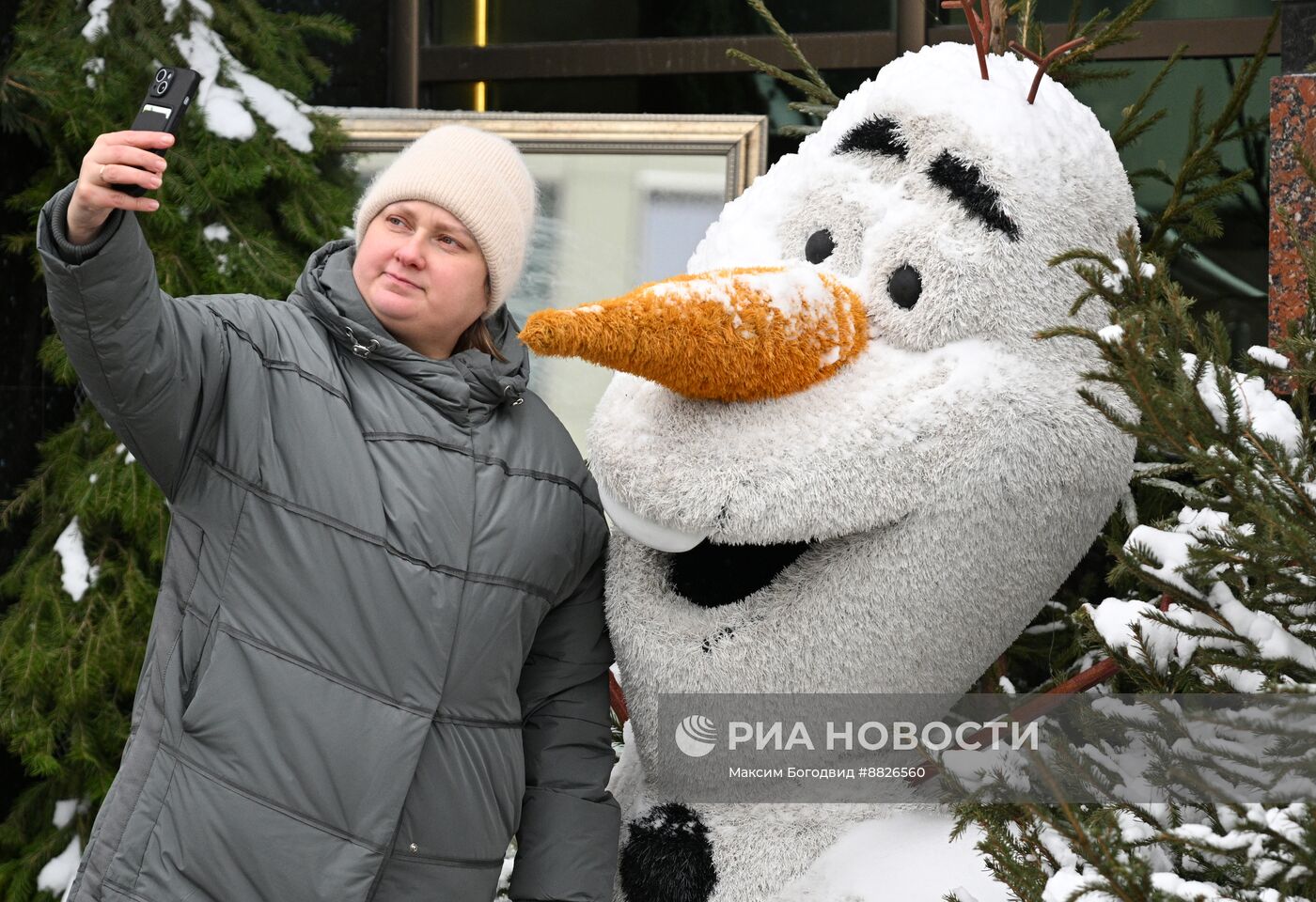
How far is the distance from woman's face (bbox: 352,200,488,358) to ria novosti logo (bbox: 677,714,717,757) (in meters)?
0.66

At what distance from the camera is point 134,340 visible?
5.43 feet

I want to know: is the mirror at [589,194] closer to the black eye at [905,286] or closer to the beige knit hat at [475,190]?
the beige knit hat at [475,190]

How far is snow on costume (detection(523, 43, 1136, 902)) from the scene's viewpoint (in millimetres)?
1800

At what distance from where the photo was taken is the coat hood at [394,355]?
193cm

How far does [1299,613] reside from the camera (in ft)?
4.96

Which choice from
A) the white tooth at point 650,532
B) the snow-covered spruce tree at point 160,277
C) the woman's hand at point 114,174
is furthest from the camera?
the snow-covered spruce tree at point 160,277

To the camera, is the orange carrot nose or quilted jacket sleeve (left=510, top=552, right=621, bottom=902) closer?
the orange carrot nose

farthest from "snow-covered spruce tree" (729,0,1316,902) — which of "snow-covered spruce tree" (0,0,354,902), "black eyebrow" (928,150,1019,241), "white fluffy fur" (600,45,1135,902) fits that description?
"snow-covered spruce tree" (0,0,354,902)

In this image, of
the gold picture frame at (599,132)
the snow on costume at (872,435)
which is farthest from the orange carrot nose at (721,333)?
the gold picture frame at (599,132)

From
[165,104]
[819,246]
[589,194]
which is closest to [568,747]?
[819,246]

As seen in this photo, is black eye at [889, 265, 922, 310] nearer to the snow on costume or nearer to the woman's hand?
the snow on costume

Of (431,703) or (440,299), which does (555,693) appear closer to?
(431,703)

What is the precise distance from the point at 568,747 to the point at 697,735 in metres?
0.23

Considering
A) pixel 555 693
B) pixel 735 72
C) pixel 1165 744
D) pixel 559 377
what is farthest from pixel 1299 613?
pixel 735 72
